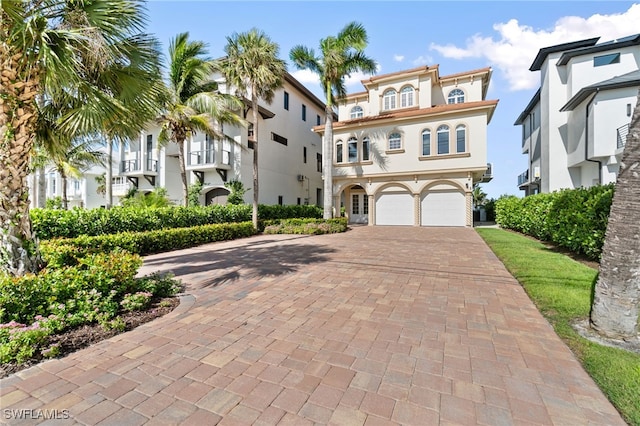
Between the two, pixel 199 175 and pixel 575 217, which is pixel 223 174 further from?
pixel 575 217

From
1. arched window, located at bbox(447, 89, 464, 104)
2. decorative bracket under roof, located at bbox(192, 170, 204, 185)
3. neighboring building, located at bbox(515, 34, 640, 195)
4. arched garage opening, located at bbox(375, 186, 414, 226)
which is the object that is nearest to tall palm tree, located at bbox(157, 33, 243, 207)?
decorative bracket under roof, located at bbox(192, 170, 204, 185)

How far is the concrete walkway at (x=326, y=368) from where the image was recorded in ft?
7.01

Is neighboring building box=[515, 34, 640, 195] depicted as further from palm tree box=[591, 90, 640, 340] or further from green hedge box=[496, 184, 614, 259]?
palm tree box=[591, 90, 640, 340]

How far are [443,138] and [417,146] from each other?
1703 millimetres

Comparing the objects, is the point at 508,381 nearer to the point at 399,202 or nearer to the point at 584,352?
the point at 584,352

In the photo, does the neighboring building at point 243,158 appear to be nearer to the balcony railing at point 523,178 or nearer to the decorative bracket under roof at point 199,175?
the decorative bracket under roof at point 199,175

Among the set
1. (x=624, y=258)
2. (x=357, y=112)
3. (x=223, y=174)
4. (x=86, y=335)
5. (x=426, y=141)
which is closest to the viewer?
(x=624, y=258)

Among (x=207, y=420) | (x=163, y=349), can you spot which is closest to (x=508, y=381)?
(x=207, y=420)

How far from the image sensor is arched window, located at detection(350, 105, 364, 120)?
76.2ft

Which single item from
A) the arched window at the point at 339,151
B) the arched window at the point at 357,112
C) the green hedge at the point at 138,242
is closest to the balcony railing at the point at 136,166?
the green hedge at the point at 138,242

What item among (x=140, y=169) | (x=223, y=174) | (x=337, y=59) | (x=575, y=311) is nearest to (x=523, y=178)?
(x=337, y=59)

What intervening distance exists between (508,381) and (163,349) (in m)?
3.53

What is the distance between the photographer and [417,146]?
19.2 m

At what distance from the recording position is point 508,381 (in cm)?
252
